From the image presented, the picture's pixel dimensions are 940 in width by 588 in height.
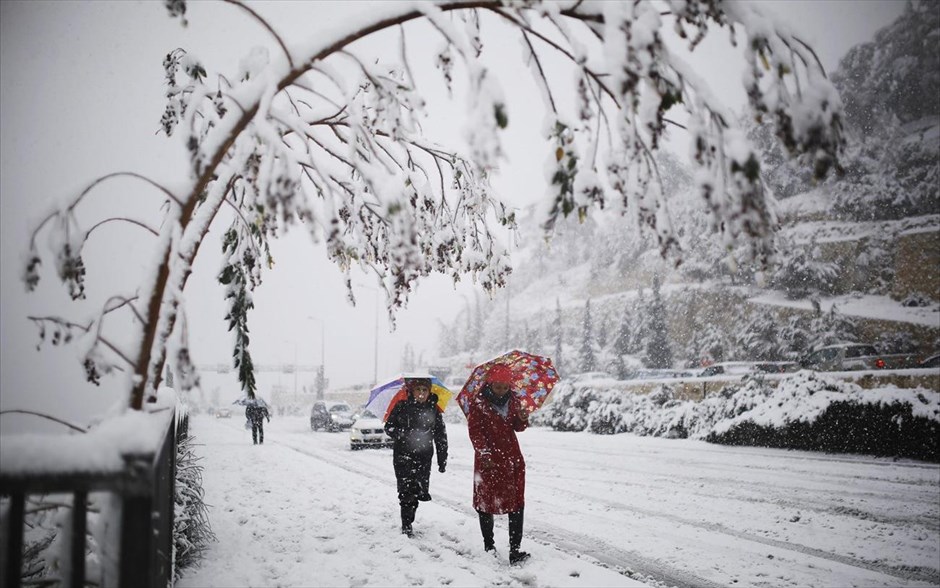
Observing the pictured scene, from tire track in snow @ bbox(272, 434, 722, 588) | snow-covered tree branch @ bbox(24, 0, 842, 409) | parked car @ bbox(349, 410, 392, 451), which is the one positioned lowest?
parked car @ bbox(349, 410, 392, 451)

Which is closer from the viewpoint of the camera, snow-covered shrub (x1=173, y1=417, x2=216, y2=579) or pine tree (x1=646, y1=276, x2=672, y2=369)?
snow-covered shrub (x1=173, y1=417, x2=216, y2=579)

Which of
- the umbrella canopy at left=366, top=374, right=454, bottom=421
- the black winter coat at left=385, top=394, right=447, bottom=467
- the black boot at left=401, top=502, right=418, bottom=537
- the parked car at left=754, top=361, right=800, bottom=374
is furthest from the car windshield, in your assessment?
the black boot at left=401, top=502, right=418, bottom=537

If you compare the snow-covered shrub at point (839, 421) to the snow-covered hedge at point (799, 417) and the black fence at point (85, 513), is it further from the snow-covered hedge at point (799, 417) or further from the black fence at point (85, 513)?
the black fence at point (85, 513)

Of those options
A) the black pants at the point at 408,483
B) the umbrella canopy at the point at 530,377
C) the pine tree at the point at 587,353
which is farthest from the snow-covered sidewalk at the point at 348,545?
the pine tree at the point at 587,353

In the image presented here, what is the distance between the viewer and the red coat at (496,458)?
4.73 metres

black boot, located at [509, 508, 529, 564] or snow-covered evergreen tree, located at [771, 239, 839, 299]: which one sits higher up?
snow-covered evergreen tree, located at [771, 239, 839, 299]

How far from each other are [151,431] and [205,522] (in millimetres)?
4150

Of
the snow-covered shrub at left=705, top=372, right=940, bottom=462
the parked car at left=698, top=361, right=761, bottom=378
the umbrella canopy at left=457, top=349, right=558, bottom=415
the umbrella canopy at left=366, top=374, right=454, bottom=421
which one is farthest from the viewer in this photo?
the parked car at left=698, top=361, right=761, bottom=378

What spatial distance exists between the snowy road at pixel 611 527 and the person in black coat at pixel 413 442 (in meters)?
0.41

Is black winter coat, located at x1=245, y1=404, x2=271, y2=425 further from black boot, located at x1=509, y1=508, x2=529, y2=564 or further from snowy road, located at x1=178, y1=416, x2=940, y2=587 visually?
black boot, located at x1=509, y1=508, x2=529, y2=564

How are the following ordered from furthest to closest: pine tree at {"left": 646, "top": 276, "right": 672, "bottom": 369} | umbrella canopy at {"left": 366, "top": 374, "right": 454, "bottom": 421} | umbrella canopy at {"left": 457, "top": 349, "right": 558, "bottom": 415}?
pine tree at {"left": 646, "top": 276, "right": 672, "bottom": 369}
umbrella canopy at {"left": 366, "top": 374, "right": 454, "bottom": 421}
umbrella canopy at {"left": 457, "top": 349, "right": 558, "bottom": 415}

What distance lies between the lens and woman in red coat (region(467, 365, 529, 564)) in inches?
186

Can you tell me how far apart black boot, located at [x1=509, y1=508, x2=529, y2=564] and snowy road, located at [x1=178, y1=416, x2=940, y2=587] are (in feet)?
0.38

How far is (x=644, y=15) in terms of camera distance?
2.39m
